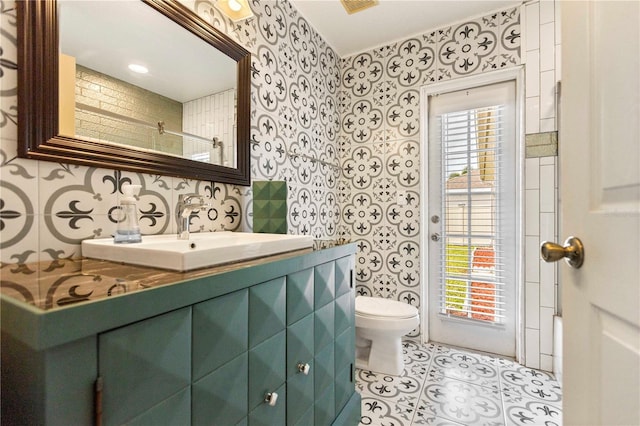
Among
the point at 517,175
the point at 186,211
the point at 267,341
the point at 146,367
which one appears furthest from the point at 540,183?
the point at 146,367

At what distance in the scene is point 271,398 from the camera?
872mm

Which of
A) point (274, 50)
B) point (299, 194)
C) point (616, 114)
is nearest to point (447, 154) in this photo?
point (299, 194)

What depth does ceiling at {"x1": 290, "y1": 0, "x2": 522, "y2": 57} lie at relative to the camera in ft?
6.45

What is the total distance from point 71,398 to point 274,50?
1.86 meters

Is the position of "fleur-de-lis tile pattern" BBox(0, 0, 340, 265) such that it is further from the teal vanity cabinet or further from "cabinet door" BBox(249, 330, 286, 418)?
"cabinet door" BBox(249, 330, 286, 418)

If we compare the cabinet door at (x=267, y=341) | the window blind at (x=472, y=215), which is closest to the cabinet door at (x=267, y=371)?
the cabinet door at (x=267, y=341)

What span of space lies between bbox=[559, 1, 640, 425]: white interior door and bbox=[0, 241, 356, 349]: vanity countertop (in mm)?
732

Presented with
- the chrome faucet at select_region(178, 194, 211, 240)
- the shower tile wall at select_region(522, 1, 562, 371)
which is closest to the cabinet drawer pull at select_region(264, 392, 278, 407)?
the chrome faucet at select_region(178, 194, 211, 240)

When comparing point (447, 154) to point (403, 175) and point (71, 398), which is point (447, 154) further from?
point (71, 398)

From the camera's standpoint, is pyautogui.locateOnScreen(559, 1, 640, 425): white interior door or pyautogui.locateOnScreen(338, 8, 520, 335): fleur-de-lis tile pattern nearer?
pyautogui.locateOnScreen(559, 1, 640, 425): white interior door

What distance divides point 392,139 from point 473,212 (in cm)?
85

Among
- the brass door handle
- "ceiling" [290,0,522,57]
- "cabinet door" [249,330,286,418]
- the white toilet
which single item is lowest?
the white toilet

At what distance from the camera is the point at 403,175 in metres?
2.35

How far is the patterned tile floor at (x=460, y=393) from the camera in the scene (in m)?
1.48
